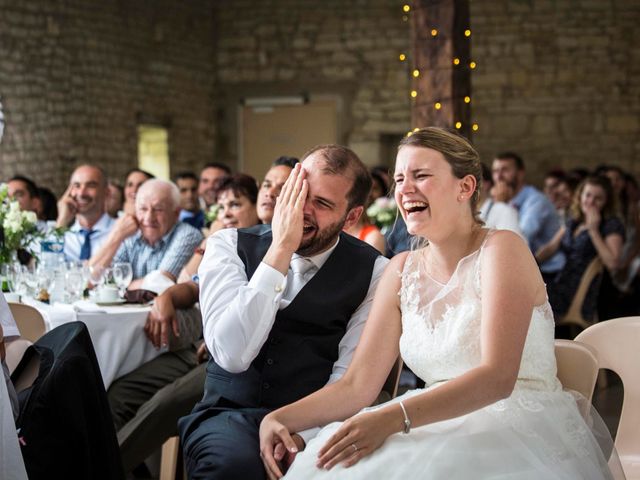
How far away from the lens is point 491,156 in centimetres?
1302

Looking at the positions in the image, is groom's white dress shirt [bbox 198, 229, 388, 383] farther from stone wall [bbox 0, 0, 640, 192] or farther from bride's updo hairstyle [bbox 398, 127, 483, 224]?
stone wall [bbox 0, 0, 640, 192]

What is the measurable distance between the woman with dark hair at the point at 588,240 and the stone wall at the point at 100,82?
5169 mm

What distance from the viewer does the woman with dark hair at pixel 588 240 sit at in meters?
7.16

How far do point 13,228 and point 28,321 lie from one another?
1.17 m

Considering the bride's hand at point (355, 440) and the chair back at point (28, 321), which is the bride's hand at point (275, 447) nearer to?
the bride's hand at point (355, 440)

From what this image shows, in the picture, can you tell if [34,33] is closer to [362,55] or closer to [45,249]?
[362,55]

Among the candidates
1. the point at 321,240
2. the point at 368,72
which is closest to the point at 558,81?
the point at 368,72

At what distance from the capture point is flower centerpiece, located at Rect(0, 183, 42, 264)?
15.8ft

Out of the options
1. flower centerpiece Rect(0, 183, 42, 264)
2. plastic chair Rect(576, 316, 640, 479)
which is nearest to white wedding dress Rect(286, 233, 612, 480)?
plastic chair Rect(576, 316, 640, 479)

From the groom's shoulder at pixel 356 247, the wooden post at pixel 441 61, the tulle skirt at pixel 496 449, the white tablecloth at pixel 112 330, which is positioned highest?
the wooden post at pixel 441 61

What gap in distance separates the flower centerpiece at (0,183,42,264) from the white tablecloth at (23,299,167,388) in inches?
21.5

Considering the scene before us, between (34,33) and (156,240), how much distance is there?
5598mm

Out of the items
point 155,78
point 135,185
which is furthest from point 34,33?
point 135,185

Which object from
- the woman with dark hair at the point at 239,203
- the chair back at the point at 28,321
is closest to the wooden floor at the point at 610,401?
the woman with dark hair at the point at 239,203
